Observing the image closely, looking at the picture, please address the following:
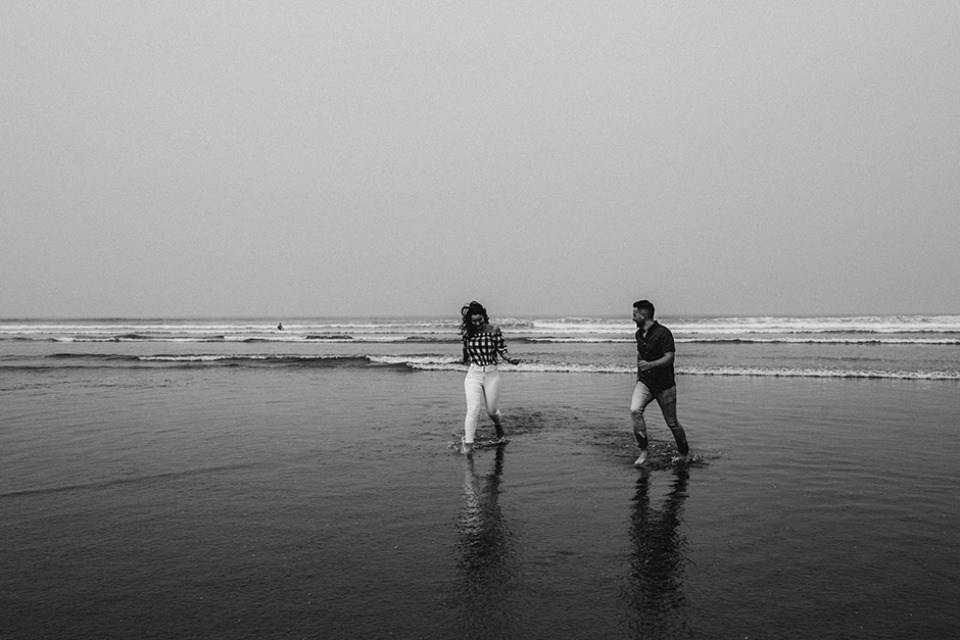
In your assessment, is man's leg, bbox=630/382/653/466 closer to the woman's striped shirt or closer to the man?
the man

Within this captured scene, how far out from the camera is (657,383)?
8.10 m

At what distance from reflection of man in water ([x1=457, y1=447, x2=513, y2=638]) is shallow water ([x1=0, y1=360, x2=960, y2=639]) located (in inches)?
0.9

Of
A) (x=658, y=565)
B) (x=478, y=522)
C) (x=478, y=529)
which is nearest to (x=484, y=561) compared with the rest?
(x=478, y=529)

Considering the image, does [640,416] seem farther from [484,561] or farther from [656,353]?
[484,561]

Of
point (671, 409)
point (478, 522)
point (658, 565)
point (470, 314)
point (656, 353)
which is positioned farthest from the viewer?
point (470, 314)

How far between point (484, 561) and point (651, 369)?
4.13 m

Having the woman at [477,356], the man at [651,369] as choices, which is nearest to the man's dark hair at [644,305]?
the man at [651,369]

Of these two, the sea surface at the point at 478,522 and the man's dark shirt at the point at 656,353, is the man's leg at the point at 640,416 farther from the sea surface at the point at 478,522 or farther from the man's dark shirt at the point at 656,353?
the sea surface at the point at 478,522

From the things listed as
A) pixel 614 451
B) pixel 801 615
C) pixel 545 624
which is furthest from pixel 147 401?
pixel 801 615

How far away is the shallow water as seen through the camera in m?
3.99

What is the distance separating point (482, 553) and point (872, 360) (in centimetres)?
2421

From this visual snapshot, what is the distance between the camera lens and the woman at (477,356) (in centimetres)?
903

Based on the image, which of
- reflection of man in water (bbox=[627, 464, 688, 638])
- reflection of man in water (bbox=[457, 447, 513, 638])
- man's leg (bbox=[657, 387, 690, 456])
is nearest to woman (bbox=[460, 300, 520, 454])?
reflection of man in water (bbox=[457, 447, 513, 638])

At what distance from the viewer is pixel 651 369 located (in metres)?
8.06
